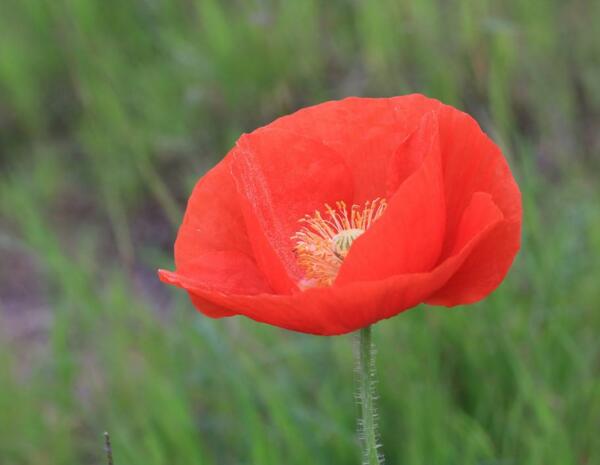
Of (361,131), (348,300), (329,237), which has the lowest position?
(348,300)

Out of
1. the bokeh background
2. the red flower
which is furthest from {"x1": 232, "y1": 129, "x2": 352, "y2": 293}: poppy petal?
the bokeh background

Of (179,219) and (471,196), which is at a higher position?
(179,219)

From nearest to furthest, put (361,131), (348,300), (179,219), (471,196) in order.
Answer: (348,300) < (471,196) < (361,131) < (179,219)

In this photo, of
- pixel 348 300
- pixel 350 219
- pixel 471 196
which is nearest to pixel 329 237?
pixel 350 219

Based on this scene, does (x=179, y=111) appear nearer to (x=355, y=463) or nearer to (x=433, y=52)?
(x=433, y=52)

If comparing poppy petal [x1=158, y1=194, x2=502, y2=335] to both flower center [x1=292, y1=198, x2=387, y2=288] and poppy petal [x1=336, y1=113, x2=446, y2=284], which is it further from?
flower center [x1=292, y1=198, x2=387, y2=288]

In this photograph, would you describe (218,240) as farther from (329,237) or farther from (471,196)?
(471,196)

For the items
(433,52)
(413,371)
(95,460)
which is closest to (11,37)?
(433,52)
